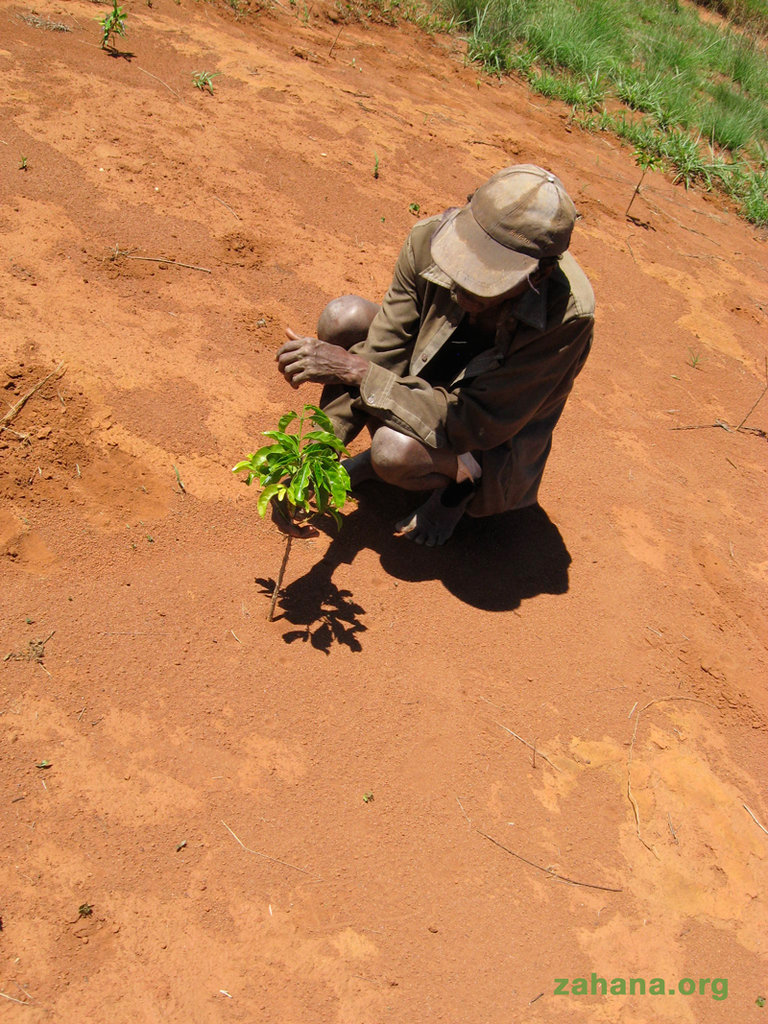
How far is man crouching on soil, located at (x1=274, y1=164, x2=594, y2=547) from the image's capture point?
7.59 feet

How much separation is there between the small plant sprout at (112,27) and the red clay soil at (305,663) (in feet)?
0.86

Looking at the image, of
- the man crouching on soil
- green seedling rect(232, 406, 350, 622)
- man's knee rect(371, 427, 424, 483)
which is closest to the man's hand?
the man crouching on soil

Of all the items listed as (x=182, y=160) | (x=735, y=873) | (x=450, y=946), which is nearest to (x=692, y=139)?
(x=182, y=160)

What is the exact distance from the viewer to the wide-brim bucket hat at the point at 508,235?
2.29 meters

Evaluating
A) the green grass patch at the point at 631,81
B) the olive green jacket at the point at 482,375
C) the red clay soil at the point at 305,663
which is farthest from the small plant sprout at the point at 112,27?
the green grass patch at the point at 631,81

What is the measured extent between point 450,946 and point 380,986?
0.21 metres

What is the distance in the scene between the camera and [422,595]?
2941 millimetres

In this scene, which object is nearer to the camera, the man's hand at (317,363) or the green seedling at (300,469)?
the green seedling at (300,469)

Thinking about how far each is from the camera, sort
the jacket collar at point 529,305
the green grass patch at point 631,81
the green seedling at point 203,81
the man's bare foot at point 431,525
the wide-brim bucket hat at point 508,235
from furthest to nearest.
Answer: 1. the green grass patch at point 631,81
2. the green seedling at point 203,81
3. the man's bare foot at point 431,525
4. the jacket collar at point 529,305
5. the wide-brim bucket hat at point 508,235

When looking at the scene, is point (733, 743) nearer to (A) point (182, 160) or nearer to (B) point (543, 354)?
(B) point (543, 354)

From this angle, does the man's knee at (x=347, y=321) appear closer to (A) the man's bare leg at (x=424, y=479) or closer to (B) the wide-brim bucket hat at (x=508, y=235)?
(A) the man's bare leg at (x=424, y=479)

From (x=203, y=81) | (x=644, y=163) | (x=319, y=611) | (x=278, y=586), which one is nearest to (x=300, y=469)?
(x=278, y=586)

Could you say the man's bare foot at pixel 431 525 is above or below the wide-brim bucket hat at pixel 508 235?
below

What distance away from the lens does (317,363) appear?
275 cm
